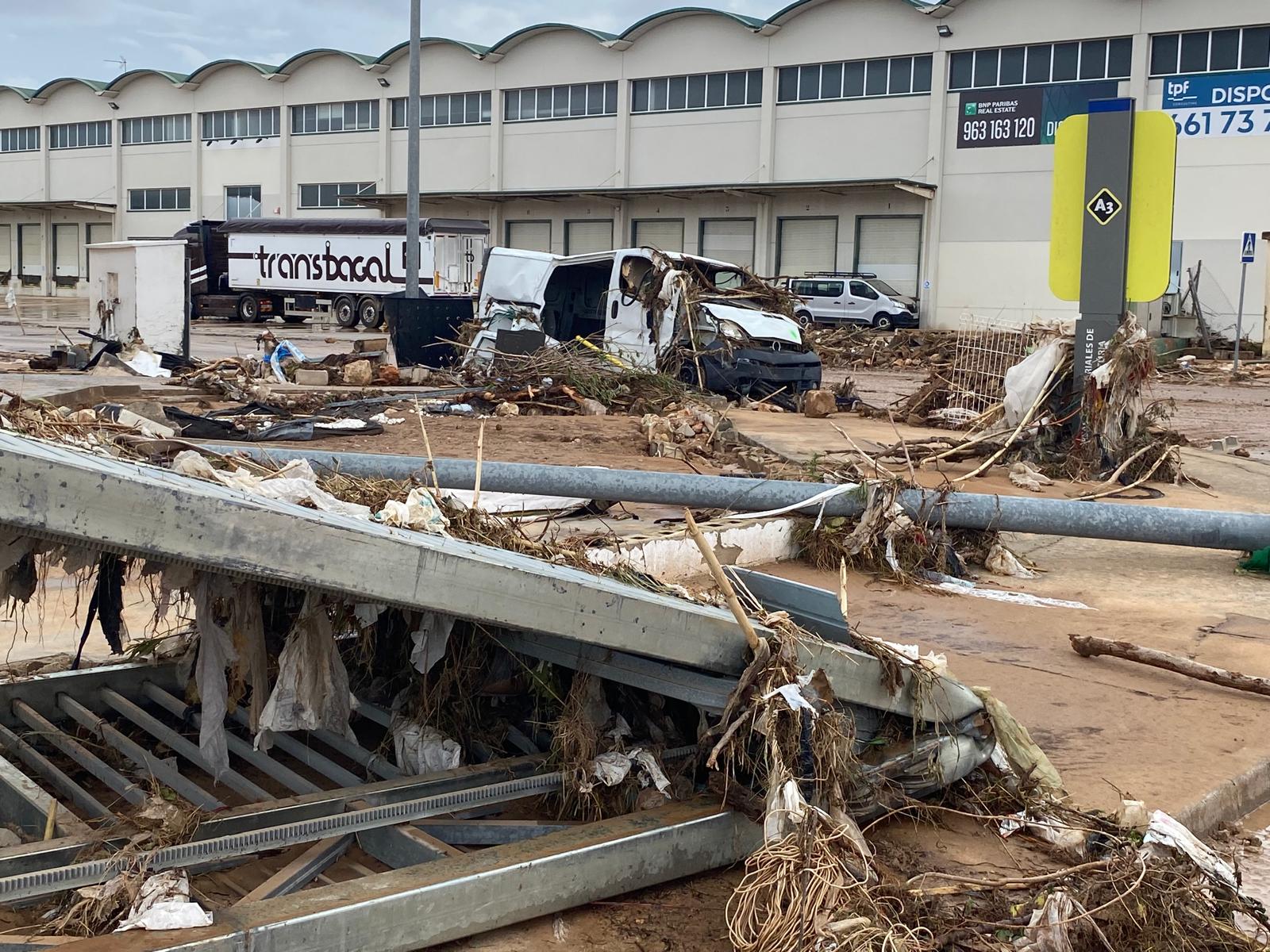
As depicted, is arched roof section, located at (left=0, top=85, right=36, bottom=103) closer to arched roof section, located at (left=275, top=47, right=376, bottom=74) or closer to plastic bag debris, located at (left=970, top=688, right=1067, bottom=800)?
arched roof section, located at (left=275, top=47, right=376, bottom=74)

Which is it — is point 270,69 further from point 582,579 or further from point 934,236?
point 582,579

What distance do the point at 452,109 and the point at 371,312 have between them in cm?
1633

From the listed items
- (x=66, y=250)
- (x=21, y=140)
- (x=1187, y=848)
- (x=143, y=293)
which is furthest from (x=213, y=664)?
(x=21, y=140)

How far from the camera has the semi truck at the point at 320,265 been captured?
35.7m

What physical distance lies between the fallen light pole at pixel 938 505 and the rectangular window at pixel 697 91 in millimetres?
37337

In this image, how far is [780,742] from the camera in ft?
10.6

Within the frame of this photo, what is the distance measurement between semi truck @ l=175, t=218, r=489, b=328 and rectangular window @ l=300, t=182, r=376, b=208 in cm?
1209

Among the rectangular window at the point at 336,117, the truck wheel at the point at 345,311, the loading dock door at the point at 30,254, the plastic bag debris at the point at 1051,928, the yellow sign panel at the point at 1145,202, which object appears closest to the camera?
the plastic bag debris at the point at 1051,928

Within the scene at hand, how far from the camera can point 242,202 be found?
55.4 metres

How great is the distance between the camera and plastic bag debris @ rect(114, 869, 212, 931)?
2711 mm

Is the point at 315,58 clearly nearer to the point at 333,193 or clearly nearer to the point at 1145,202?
the point at 333,193

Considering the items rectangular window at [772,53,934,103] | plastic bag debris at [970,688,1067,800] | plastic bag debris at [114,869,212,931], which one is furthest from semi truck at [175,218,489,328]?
plastic bag debris at [114,869,212,931]

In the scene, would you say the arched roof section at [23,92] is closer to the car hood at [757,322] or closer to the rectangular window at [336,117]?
the rectangular window at [336,117]

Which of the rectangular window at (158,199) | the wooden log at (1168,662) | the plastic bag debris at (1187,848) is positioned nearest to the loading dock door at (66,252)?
the rectangular window at (158,199)
